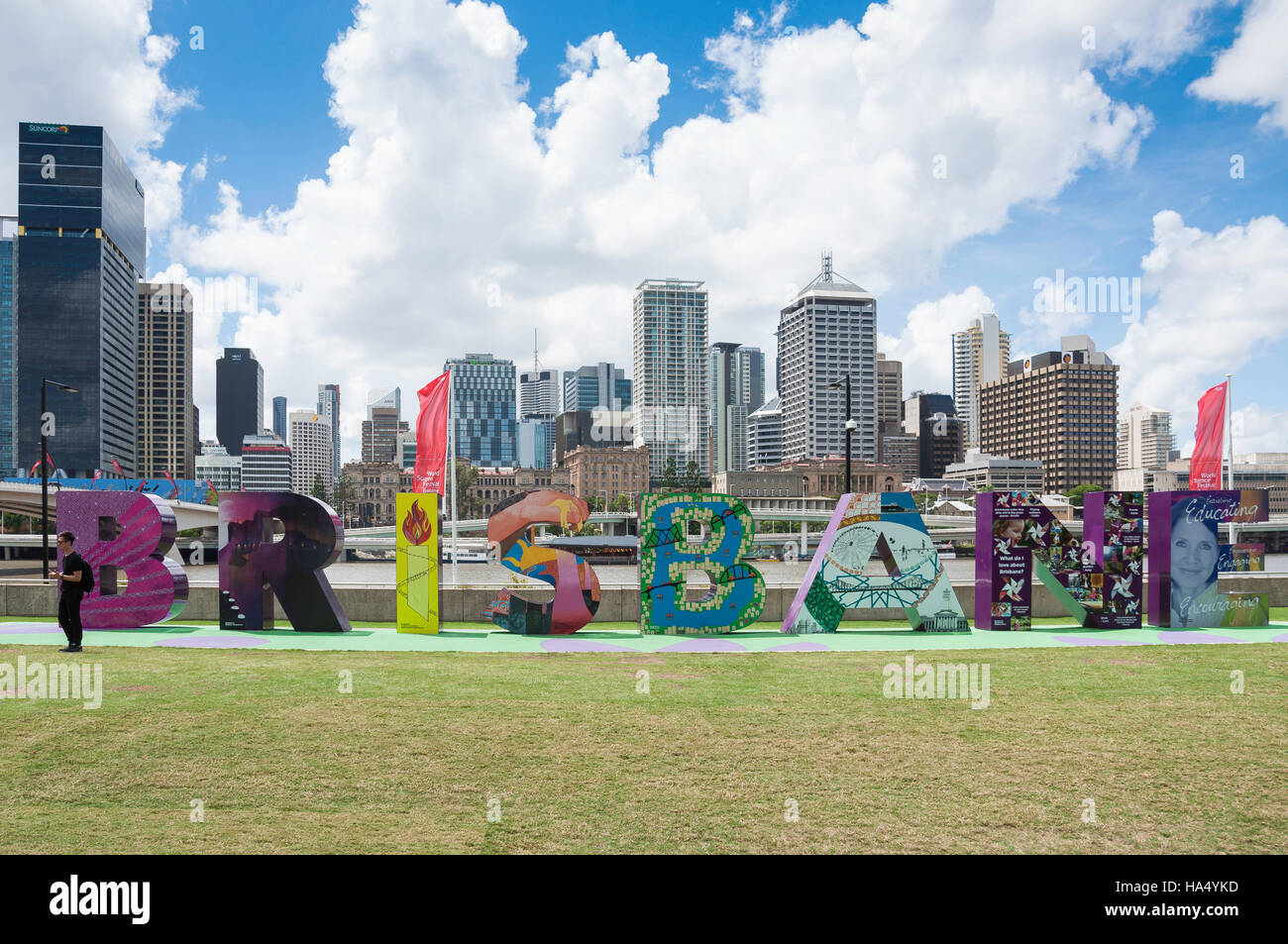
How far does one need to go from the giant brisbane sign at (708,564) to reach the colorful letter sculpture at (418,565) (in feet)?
0.11

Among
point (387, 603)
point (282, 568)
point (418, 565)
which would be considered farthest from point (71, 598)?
point (387, 603)

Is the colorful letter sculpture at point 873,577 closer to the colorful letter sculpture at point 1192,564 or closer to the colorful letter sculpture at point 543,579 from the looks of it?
the colorful letter sculpture at point 543,579

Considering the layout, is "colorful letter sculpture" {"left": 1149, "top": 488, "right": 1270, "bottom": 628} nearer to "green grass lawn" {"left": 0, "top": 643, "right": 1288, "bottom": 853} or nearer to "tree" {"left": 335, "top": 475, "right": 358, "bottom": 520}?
"green grass lawn" {"left": 0, "top": 643, "right": 1288, "bottom": 853}

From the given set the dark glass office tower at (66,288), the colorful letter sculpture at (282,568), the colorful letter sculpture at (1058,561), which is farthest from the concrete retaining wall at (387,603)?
the dark glass office tower at (66,288)

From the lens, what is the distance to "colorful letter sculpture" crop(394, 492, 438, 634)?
19906 millimetres

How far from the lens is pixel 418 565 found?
65.8ft

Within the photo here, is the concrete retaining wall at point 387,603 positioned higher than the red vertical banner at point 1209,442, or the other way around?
the red vertical banner at point 1209,442

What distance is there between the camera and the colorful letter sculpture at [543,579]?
20.0 m

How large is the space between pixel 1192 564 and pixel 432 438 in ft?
77.3

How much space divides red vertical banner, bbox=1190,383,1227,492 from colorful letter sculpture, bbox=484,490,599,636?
1025 inches

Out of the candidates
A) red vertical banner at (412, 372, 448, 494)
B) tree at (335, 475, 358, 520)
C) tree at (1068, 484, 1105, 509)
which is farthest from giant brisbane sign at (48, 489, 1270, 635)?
tree at (335, 475, 358, 520)

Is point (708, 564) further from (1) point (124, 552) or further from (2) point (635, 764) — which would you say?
(1) point (124, 552)

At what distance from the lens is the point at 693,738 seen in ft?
32.1

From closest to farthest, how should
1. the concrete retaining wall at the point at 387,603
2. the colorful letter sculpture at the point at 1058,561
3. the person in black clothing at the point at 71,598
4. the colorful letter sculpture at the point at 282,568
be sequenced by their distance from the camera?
the person in black clothing at the point at 71,598 → the colorful letter sculpture at the point at 282,568 → the colorful letter sculpture at the point at 1058,561 → the concrete retaining wall at the point at 387,603
